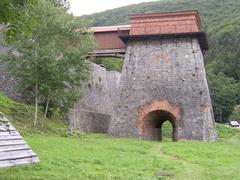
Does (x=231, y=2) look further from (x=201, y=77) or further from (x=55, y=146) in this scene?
(x=55, y=146)

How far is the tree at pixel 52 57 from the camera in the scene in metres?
21.1

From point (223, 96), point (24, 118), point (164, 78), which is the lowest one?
point (24, 118)

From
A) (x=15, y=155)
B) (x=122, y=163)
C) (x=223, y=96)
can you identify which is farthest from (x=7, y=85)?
(x=223, y=96)

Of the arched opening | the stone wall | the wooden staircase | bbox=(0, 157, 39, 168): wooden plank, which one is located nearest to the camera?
bbox=(0, 157, 39, 168): wooden plank

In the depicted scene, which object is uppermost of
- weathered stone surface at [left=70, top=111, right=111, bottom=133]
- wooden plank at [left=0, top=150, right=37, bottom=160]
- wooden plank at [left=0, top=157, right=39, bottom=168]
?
weathered stone surface at [left=70, top=111, right=111, bottom=133]

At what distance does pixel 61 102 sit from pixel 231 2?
104 meters

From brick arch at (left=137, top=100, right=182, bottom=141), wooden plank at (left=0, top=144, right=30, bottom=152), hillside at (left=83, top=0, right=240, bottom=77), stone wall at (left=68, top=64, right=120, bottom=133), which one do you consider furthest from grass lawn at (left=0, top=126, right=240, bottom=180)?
hillside at (left=83, top=0, right=240, bottom=77)

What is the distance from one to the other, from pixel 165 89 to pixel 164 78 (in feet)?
2.03

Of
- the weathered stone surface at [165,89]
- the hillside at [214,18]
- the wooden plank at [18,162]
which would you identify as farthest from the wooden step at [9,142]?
the hillside at [214,18]

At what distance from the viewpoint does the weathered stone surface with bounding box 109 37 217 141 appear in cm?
2356

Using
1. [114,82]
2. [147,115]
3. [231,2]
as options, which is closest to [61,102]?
[147,115]

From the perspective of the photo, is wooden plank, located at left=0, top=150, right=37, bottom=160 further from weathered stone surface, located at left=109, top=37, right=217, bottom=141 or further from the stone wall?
the stone wall

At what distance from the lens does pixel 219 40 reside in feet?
279

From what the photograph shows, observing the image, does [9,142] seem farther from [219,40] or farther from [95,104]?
[219,40]
